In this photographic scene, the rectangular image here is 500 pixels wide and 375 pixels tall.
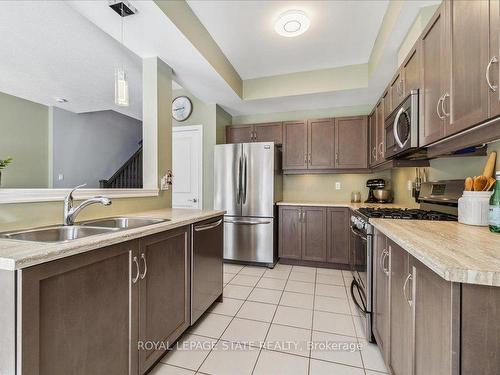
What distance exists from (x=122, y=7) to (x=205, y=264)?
6.60 feet

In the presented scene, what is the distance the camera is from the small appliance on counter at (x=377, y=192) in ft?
11.0

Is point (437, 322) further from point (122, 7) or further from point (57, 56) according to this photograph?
point (57, 56)

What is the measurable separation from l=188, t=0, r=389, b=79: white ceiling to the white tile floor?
2.70m

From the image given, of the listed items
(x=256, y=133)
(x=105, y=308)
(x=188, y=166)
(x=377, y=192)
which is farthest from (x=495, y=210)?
(x=188, y=166)

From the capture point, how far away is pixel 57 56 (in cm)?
288

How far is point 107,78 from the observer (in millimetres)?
3469

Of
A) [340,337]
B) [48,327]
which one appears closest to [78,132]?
[48,327]

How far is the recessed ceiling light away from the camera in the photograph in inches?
88.4

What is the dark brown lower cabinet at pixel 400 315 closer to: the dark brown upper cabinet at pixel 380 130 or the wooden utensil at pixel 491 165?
the wooden utensil at pixel 491 165

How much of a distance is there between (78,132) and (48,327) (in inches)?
216

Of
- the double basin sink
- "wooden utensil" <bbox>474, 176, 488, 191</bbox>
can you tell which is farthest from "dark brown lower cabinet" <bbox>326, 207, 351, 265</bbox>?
the double basin sink

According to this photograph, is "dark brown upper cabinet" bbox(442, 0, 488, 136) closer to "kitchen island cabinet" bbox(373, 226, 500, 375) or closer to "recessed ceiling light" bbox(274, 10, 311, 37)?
"kitchen island cabinet" bbox(373, 226, 500, 375)

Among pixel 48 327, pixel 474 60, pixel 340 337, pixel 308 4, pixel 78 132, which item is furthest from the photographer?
pixel 78 132

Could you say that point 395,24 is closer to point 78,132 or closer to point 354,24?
point 354,24
